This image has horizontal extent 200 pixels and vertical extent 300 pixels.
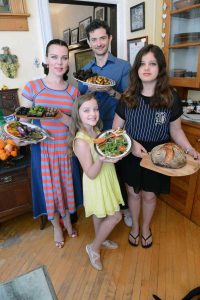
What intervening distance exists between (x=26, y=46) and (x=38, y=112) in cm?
100

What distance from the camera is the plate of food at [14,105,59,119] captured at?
1.27 metres

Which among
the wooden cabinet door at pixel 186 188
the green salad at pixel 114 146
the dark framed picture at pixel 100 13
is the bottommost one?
the wooden cabinet door at pixel 186 188

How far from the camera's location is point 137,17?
2.25 m

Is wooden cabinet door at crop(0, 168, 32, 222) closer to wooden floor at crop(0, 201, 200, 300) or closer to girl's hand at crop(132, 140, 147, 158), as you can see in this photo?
wooden floor at crop(0, 201, 200, 300)

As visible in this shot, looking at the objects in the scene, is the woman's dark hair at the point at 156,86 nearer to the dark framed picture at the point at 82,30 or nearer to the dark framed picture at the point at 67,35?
the dark framed picture at the point at 82,30

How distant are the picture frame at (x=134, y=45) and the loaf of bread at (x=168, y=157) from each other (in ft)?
4.58

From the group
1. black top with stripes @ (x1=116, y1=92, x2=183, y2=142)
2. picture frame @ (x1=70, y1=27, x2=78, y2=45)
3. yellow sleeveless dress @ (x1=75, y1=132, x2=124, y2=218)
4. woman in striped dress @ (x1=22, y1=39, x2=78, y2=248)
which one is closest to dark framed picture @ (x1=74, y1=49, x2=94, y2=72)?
picture frame @ (x1=70, y1=27, x2=78, y2=45)

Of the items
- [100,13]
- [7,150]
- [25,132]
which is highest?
[100,13]

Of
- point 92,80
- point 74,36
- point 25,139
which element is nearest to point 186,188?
point 92,80

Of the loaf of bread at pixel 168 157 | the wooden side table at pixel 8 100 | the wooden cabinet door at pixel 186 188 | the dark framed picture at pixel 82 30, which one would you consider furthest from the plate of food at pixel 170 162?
the dark framed picture at pixel 82 30

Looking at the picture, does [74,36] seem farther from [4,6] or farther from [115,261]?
[115,261]

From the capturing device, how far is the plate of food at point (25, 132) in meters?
1.33

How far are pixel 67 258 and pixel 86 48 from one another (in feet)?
8.62

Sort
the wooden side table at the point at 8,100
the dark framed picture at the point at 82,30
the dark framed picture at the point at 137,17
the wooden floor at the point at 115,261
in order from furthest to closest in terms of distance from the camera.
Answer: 1. the dark framed picture at the point at 82,30
2. the dark framed picture at the point at 137,17
3. the wooden side table at the point at 8,100
4. the wooden floor at the point at 115,261
